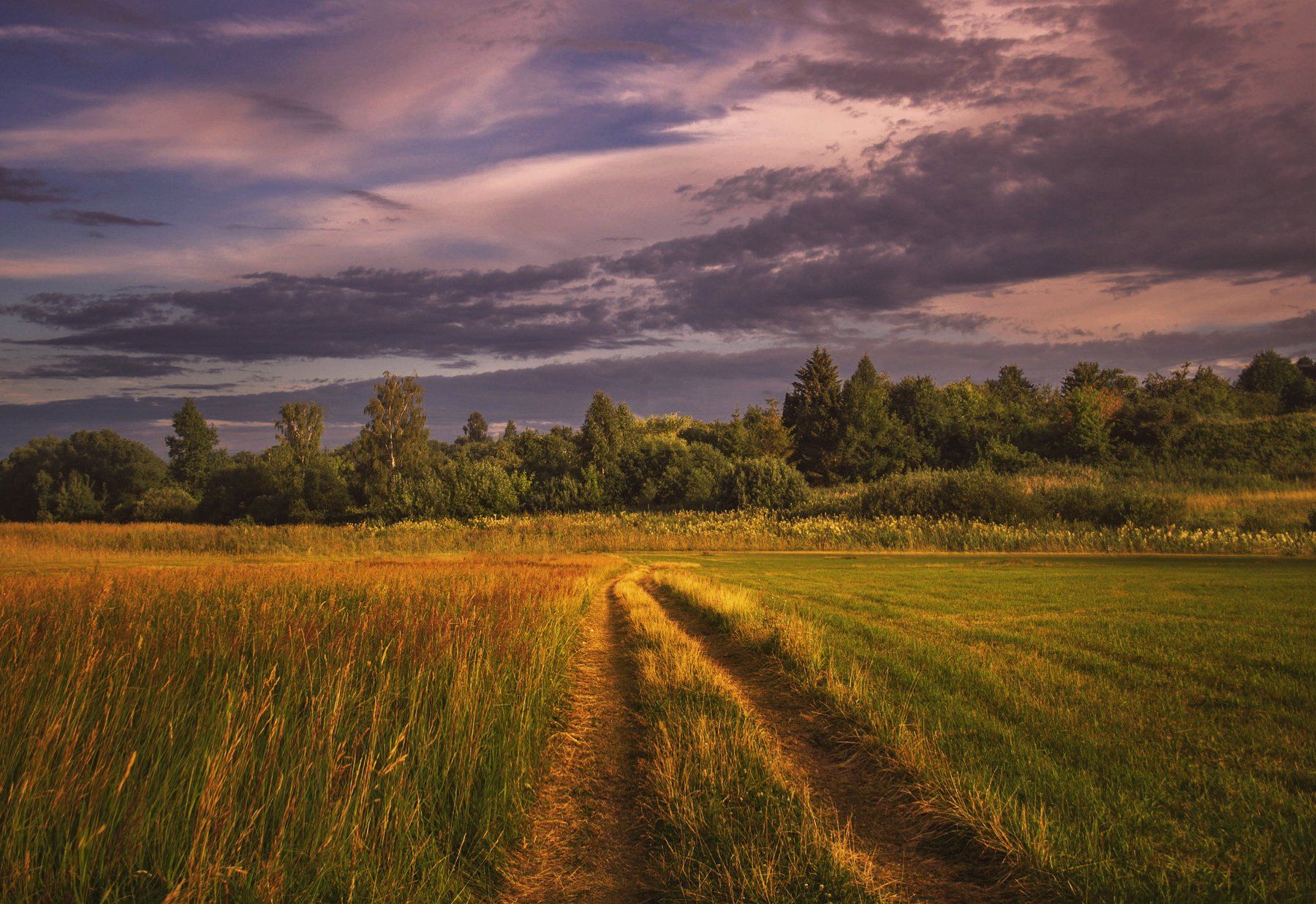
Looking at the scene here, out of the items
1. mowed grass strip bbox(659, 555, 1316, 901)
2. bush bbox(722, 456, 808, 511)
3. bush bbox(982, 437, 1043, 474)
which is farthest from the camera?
bush bbox(982, 437, 1043, 474)

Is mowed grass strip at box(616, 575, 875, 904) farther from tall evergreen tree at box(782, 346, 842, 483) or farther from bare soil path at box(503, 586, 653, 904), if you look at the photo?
tall evergreen tree at box(782, 346, 842, 483)

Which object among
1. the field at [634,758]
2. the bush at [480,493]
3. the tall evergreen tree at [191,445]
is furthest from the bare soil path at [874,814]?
the tall evergreen tree at [191,445]

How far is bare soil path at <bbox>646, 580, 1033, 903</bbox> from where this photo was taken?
163 inches

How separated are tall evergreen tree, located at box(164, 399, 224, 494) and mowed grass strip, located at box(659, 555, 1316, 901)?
353 ft

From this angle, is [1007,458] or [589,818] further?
[1007,458]

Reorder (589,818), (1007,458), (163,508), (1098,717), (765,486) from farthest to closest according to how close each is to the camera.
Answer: (163,508), (1007,458), (765,486), (1098,717), (589,818)

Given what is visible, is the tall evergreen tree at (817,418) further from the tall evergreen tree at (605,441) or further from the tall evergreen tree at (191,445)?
the tall evergreen tree at (191,445)

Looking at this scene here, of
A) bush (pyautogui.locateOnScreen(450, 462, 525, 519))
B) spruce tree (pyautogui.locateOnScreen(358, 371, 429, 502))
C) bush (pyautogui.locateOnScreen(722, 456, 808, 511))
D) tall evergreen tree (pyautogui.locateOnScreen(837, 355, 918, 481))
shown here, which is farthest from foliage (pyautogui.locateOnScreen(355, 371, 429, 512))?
tall evergreen tree (pyautogui.locateOnScreen(837, 355, 918, 481))

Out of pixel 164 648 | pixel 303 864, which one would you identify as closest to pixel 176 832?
pixel 303 864

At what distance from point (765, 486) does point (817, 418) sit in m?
32.9

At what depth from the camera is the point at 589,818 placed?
17.5 ft

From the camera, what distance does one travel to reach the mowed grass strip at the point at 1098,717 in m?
4.11

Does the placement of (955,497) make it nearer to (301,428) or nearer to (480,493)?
Result: (480,493)

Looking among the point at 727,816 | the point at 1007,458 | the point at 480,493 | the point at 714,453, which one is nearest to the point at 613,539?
the point at 480,493
